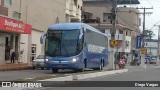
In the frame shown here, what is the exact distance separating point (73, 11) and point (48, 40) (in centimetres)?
3333

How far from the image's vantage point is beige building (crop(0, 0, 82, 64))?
4475cm

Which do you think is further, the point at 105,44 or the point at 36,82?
the point at 105,44

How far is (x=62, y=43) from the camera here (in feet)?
102

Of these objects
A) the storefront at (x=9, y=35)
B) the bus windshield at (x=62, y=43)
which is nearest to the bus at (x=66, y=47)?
the bus windshield at (x=62, y=43)

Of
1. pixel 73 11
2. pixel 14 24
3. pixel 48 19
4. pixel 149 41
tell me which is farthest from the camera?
pixel 149 41

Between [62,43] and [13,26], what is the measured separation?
37.4 ft

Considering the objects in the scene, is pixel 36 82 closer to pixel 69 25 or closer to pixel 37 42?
pixel 69 25

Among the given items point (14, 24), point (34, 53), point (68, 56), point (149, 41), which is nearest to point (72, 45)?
point (68, 56)

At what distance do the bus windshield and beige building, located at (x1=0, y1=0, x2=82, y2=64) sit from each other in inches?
435

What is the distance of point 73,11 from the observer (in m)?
64.4

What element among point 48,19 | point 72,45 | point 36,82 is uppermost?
point 48,19

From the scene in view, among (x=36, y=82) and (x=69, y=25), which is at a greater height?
(x=69, y=25)

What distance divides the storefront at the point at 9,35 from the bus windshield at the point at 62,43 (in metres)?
8.44

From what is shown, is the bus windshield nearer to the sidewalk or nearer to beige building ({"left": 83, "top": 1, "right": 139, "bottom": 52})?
the sidewalk
